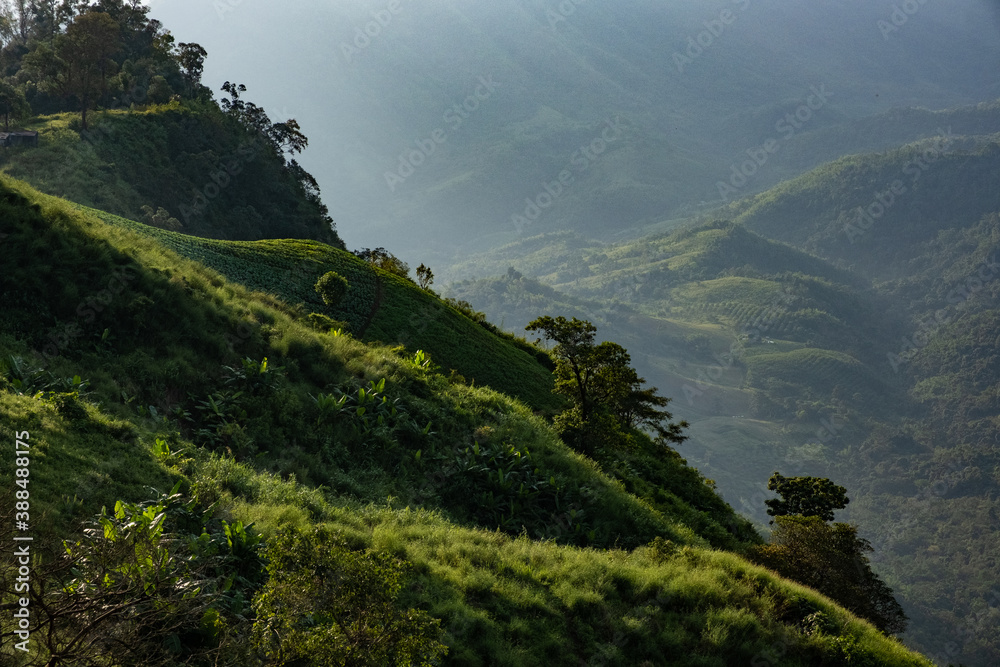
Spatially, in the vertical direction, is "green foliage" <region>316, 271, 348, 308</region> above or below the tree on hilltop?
above

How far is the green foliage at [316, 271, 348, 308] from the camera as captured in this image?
110 ft

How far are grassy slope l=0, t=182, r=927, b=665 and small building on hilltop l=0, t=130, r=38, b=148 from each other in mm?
38992

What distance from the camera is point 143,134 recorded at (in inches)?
2576

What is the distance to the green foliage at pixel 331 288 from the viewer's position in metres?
33.5

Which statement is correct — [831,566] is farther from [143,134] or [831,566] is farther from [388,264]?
[143,134]

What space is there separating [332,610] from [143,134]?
71.9m

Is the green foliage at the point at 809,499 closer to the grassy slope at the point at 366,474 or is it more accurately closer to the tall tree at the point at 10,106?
the grassy slope at the point at 366,474

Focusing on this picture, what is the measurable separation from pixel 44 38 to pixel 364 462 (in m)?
98.3

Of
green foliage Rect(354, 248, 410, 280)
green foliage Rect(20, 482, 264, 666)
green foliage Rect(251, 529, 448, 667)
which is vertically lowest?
green foliage Rect(20, 482, 264, 666)

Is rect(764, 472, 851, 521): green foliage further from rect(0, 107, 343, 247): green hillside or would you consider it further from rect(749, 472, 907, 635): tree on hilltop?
rect(0, 107, 343, 247): green hillside

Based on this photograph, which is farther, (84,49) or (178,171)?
(178,171)

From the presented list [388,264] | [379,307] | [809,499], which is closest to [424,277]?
[388,264]

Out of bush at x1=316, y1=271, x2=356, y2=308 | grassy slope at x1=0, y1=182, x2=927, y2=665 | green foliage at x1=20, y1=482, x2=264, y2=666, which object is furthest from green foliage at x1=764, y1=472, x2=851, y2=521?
green foliage at x1=20, y1=482, x2=264, y2=666

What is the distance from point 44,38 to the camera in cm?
8519
